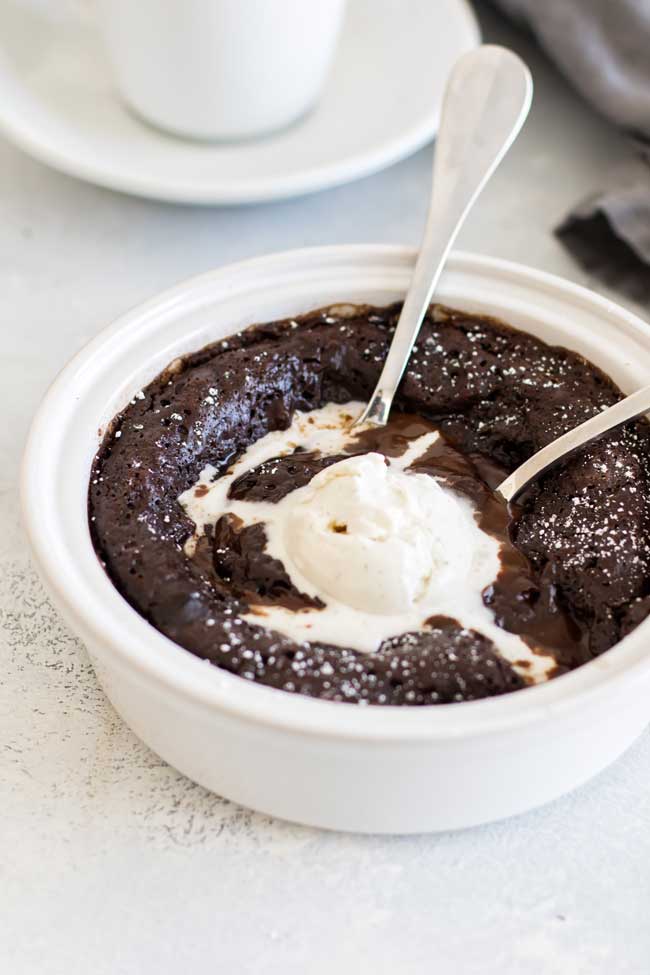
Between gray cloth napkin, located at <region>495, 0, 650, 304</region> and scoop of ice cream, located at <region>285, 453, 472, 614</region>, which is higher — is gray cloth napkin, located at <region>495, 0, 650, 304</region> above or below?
above

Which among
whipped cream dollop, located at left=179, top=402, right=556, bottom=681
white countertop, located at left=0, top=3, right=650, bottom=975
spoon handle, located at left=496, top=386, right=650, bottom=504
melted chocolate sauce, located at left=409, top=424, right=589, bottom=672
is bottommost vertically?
white countertop, located at left=0, top=3, right=650, bottom=975

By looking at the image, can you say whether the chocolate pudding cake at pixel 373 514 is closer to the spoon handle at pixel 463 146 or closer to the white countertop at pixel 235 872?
the spoon handle at pixel 463 146

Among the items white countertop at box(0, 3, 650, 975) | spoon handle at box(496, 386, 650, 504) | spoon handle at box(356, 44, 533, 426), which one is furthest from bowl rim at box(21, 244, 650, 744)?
spoon handle at box(356, 44, 533, 426)

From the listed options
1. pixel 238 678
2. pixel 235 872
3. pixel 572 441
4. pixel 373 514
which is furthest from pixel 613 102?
pixel 235 872

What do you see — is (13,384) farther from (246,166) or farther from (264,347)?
(246,166)

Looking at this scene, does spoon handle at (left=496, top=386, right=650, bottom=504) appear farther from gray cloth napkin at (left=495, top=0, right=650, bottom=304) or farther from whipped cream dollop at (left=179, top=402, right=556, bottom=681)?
gray cloth napkin at (left=495, top=0, right=650, bottom=304)

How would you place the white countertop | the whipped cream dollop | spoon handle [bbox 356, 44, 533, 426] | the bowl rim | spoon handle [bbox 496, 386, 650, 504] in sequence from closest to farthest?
the bowl rim → the white countertop → the whipped cream dollop → spoon handle [bbox 496, 386, 650, 504] → spoon handle [bbox 356, 44, 533, 426]

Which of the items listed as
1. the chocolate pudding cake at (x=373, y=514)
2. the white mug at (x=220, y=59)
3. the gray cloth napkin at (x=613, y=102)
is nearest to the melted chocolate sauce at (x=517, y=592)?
the chocolate pudding cake at (x=373, y=514)

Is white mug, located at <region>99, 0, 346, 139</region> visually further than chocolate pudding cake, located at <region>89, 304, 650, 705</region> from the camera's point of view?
Yes

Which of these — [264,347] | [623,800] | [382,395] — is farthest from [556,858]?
[264,347]
